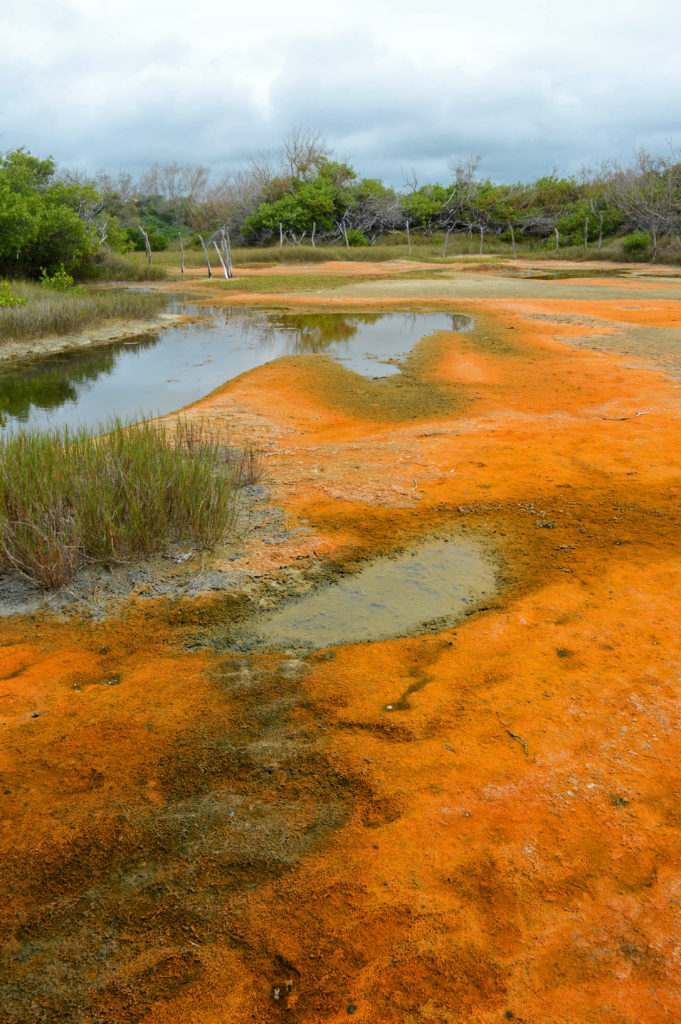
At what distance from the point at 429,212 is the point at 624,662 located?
48.2m

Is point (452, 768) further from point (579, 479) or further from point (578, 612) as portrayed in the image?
point (579, 479)

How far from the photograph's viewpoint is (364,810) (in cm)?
254

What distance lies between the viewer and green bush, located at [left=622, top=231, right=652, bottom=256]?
36281 mm

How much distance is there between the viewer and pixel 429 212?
46188 mm

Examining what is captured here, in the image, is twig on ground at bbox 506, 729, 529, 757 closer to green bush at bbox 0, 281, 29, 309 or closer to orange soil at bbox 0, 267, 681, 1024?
orange soil at bbox 0, 267, 681, 1024

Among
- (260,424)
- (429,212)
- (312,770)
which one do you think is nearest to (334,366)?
(260,424)

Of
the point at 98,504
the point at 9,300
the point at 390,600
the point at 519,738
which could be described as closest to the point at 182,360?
the point at 9,300

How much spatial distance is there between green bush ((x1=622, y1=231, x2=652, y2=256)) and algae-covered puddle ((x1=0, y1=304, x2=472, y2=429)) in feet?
85.1

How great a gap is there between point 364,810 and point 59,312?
14248 mm

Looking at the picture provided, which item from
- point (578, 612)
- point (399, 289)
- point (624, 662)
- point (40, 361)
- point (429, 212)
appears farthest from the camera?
point (429, 212)

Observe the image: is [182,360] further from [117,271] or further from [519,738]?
[117,271]

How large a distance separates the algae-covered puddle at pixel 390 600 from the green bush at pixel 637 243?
38296mm

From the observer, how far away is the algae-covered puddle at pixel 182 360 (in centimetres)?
922

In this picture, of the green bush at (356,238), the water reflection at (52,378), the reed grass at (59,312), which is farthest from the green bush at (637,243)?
the water reflection at (52,378)
